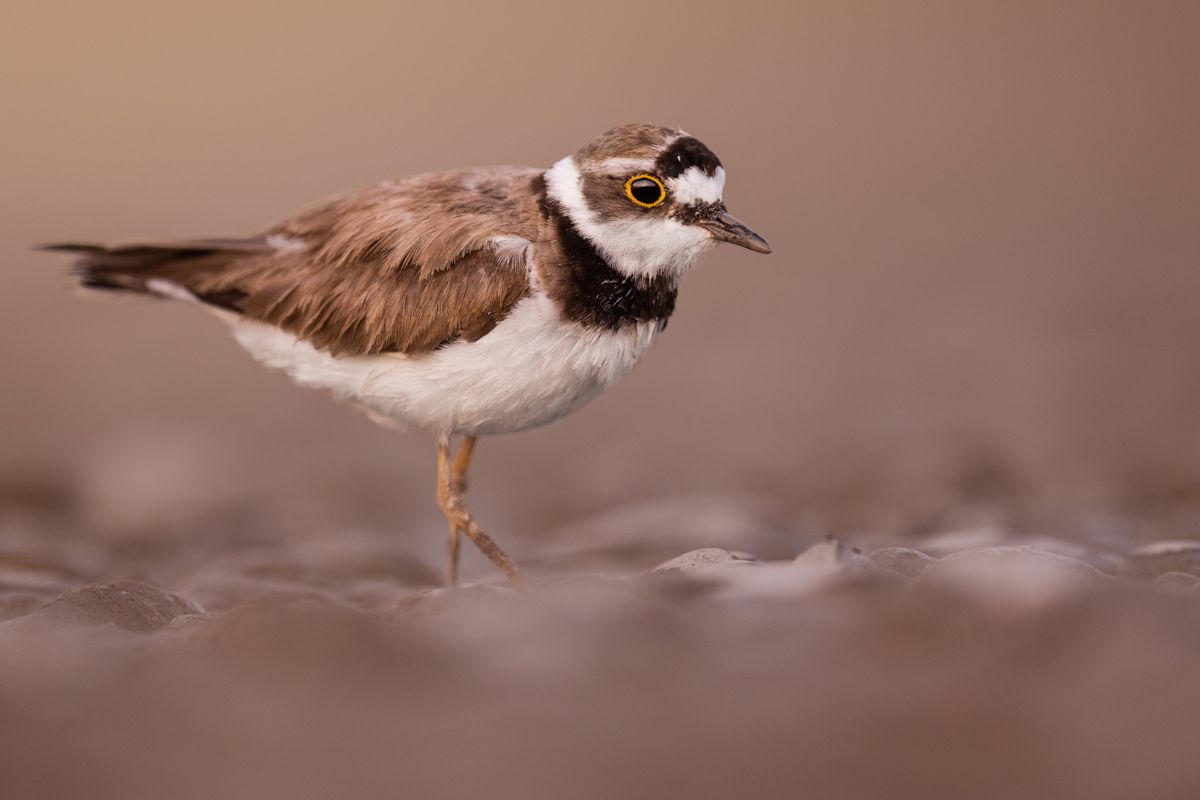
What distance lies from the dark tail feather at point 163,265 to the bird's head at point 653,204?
150cm

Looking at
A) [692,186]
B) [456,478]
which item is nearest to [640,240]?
[692,186]

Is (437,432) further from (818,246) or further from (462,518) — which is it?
(818,246)

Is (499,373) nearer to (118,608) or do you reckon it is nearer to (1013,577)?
(118,608)

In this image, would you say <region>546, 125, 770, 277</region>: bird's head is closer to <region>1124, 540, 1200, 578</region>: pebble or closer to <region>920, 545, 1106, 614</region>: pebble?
<region>920, 545, 1106, 614</region>: pebble

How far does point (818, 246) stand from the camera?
1022 centimetres

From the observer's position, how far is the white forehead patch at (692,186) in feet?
A: 14.4

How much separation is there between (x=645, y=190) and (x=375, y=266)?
1082 mm

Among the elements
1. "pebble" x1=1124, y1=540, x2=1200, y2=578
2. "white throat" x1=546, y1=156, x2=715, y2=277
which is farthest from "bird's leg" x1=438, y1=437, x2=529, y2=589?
"pebble" x1=1124, y1=540, x2=1200, y2=578

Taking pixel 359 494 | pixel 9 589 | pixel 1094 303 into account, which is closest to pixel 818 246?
pixel 1094 303

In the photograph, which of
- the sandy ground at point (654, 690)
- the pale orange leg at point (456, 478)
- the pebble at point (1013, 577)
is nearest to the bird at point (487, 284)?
the pale orange leg at point (456, 478)

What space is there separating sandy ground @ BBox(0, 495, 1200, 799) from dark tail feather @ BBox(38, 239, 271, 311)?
1460 millimetres

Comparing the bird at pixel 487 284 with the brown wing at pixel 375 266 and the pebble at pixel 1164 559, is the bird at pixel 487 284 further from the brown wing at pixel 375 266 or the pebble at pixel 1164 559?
the pebble at pixel 1164 559

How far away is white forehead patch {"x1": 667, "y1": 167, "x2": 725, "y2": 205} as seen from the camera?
438 cm

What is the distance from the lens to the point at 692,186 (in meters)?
4.38
